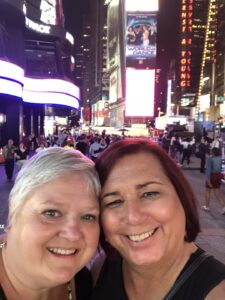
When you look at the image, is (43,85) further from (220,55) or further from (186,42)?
A: (186,42)

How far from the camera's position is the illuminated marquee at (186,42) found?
156 meters

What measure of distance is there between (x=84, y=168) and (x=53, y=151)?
158mm

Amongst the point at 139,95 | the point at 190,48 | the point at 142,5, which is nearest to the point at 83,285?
the point at 139,95

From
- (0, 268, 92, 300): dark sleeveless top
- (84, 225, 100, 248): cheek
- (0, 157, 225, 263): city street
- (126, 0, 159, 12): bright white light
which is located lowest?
(0, 157, 225, 263): city street

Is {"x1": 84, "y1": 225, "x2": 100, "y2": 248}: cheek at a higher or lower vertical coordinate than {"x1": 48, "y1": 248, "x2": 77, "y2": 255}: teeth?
higher

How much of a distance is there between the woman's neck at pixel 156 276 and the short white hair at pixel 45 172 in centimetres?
46

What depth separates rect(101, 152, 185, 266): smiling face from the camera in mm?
Result: 2004

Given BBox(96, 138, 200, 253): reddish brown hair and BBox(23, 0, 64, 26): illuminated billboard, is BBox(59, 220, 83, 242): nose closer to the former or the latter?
BBox(96, 138, 200, 253): reddish brown hair

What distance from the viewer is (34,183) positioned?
1811 millimetres

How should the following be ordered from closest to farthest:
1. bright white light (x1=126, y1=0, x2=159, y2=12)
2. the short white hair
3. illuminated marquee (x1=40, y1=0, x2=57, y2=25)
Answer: the short white hair, illuminated marquee (x1=40, y1=0, x2=57, y2=25), bright white light (x1=126, y1=0, x2=159, y2=12)

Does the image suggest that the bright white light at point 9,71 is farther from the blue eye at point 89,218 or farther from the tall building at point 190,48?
the tall building at point 190,48

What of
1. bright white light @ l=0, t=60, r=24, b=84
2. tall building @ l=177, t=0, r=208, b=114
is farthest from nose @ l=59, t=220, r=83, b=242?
tall building @ l=177, t=0, r=208, b=114

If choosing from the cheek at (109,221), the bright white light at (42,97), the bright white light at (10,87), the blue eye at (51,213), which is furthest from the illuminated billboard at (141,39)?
the blue eye at (51,213)

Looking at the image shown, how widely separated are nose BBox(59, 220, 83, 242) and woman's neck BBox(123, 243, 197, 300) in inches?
17.4
